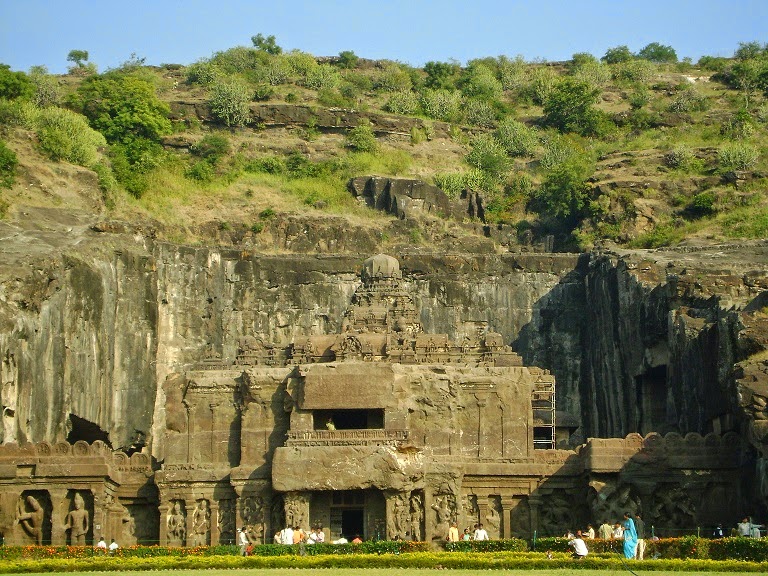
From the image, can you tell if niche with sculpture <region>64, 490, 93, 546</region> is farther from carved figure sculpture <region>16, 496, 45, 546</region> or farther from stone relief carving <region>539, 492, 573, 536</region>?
stone relief carving <region>539, 492, 573, 536</region>

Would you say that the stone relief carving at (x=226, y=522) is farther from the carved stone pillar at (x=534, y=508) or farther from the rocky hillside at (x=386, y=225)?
the carved stone pillar at (x=534, y=508)

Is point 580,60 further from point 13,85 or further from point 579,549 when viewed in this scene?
point 579,549

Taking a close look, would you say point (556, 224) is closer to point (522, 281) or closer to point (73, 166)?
point (522, 281)

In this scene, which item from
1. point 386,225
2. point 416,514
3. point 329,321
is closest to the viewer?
point 416,514

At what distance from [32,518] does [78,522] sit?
1.63m

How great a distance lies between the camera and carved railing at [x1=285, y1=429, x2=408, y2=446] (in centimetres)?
6569

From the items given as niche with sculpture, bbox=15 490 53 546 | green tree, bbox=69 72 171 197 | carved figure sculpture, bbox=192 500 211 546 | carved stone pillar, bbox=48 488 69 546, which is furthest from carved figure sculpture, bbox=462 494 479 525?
green tree, bbox=69 72 171 197

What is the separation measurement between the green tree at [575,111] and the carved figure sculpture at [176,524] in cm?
6022

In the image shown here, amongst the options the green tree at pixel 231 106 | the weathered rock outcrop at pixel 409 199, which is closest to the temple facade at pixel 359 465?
the weathered rock outcrop at pixel 409 199

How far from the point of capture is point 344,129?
116750 millimetres

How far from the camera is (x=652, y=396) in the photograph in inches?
3282

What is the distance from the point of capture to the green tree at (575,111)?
121875 millimetres

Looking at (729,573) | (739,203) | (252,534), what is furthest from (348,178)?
(729,573)

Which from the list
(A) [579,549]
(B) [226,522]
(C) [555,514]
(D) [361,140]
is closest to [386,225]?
(D) [361,140]
